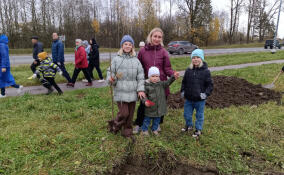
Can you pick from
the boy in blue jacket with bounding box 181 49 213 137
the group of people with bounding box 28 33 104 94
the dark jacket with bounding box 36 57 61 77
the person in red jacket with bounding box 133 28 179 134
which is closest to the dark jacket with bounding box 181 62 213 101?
the boy in blue jacket with bounding box 181 49 213 137

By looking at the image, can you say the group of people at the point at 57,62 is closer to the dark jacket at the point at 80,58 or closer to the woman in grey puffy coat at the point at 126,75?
the dark jacket at the point at 80,58

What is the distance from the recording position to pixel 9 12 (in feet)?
98.2

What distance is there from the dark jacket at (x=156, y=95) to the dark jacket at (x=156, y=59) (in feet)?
0.80

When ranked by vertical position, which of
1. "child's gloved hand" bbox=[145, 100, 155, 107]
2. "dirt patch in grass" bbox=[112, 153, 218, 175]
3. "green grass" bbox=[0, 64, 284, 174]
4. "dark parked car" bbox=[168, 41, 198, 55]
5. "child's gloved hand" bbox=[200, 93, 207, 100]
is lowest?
"dirt patch in grass" bbox=[112, 153, 218, 175]

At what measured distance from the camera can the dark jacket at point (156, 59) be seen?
12.0ft

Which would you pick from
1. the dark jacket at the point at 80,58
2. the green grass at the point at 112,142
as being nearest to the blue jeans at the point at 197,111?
→ the green grass at the point at 112,142

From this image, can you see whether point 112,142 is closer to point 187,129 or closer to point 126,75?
point 126,75

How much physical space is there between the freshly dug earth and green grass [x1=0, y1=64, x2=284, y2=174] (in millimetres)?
489

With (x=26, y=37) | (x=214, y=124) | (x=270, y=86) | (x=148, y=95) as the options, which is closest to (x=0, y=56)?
(x=148, y=95)

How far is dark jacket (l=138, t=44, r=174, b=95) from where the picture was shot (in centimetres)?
364

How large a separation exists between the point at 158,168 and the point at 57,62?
6753 millimetres

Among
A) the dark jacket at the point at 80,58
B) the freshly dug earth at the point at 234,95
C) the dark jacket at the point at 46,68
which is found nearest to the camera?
the freshly dug earth at the point at 234,95

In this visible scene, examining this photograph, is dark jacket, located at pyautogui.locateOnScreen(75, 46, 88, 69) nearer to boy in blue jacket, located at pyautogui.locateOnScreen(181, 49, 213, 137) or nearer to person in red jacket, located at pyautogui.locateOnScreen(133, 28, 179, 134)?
person in red jacket, located at pyautogui.locateOnScreen(133, 28, 179, 134)

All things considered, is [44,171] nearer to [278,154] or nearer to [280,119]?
[278,154]
